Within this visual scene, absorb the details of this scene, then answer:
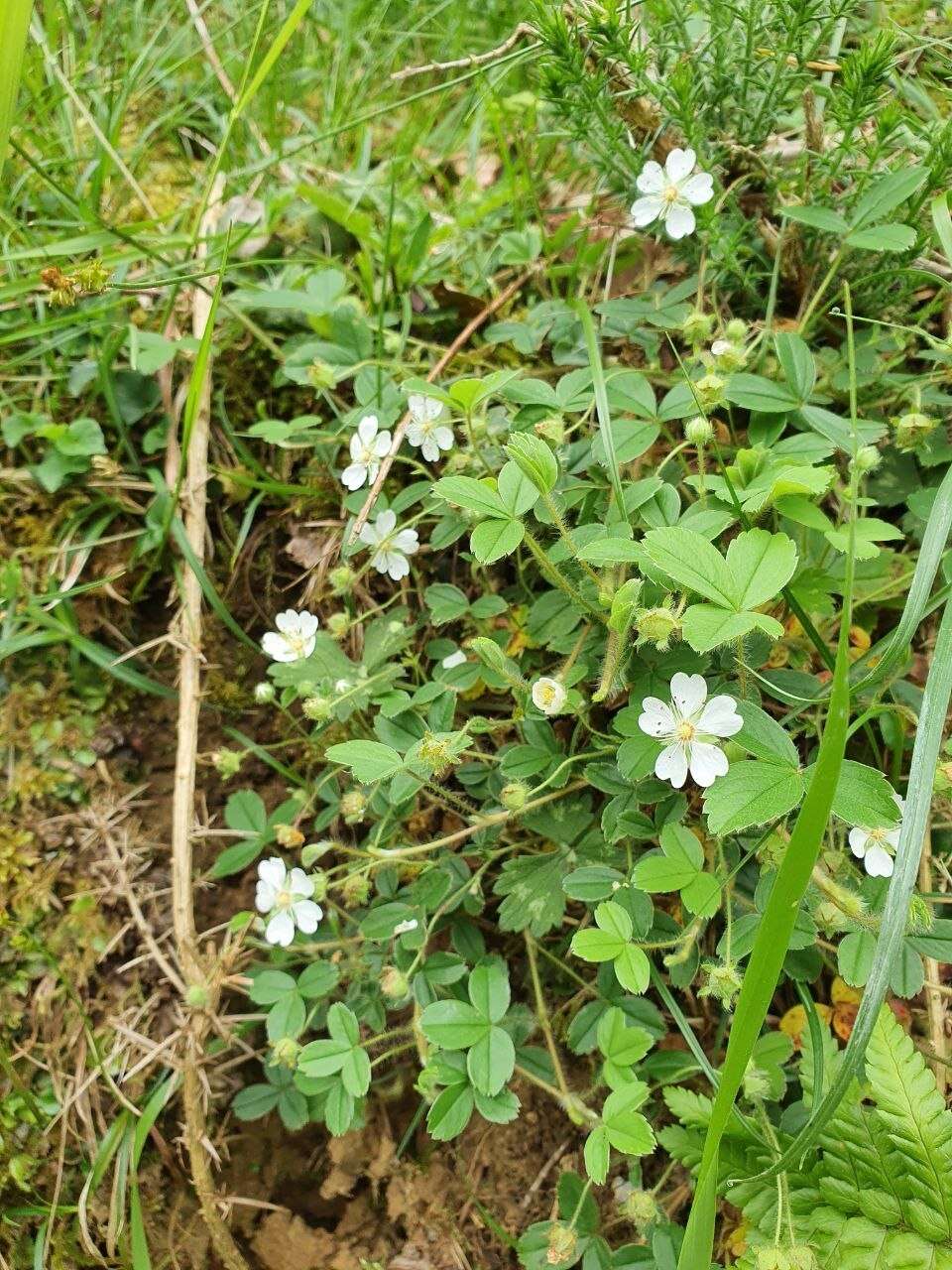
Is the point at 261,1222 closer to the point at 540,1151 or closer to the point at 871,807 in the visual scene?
the point at 540,1151

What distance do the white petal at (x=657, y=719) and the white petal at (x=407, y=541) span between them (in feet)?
1.81

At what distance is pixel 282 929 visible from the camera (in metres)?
1.57

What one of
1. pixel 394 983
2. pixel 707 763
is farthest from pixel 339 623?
pixel 707 763

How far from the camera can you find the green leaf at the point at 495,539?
131 cm

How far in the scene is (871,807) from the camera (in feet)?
3.80

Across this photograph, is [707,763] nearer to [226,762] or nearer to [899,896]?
[899,896]

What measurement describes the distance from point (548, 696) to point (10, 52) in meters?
1.31

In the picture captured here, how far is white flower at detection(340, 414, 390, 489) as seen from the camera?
1639 mm

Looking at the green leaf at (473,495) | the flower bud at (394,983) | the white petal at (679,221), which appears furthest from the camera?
the white petal at (679,221)

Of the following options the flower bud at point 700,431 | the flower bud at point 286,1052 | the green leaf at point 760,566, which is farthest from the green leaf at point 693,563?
the flower bud at point 286,1052

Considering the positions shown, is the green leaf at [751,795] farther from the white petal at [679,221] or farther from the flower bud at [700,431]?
the white petal at [679,221]

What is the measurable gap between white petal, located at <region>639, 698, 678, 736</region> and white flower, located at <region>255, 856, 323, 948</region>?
2.06ft

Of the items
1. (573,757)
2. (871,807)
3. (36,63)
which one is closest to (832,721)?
(871,807)

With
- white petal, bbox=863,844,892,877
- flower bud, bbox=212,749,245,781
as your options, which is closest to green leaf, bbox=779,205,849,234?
white petal, bbox=863,844,892,877
